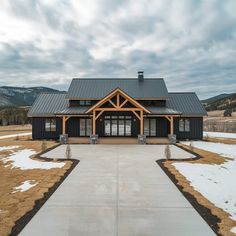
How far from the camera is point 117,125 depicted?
26000mm

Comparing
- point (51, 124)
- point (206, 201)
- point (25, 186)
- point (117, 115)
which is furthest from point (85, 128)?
point (206, 201)

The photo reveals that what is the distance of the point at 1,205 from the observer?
7680mm

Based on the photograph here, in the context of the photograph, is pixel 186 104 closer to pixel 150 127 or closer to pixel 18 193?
pixel 150 127

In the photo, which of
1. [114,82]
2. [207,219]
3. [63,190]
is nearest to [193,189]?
[207,219]

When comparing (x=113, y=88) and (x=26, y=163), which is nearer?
(x=26, y=163)

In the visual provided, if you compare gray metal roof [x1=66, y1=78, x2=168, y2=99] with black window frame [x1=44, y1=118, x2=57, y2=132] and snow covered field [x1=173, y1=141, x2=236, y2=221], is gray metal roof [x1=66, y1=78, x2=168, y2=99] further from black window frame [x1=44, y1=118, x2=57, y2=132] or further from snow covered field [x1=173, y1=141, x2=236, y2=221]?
snow covered field [x1=173, y1=141, x2=236, y2=221]

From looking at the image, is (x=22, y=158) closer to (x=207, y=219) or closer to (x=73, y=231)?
(x=73, y=231)

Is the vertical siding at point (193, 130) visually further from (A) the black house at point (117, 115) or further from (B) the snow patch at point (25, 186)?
(B) the snow patch at point (25, 186)

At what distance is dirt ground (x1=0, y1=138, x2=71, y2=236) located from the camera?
6788 millimetres

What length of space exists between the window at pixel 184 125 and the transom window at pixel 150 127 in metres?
2.89

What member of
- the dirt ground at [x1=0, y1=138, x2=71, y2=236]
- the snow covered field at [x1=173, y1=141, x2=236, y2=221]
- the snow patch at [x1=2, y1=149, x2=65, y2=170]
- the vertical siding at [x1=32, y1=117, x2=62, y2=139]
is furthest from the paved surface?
the vertical siding at [x1=32, y1=117, x2=62, y2=139]

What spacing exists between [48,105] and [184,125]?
14533 mm

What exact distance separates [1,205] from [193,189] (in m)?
6.36

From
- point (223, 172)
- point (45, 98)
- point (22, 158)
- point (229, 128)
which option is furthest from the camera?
point (229, 128)
